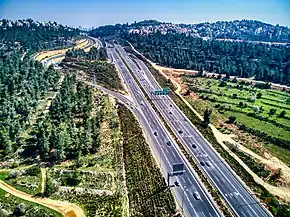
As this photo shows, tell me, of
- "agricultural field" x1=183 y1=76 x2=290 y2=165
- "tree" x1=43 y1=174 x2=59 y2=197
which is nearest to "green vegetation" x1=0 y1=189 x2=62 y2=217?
"tree" x1=43 y1=174 x2=59 y2=197

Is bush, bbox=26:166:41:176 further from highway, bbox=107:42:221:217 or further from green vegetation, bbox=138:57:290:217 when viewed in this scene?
green vegetation, bbox=138:57:290:217

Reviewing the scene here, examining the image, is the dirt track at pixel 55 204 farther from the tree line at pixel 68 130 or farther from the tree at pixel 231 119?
the tree at pixel 231 119

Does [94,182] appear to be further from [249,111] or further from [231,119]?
[249,111]

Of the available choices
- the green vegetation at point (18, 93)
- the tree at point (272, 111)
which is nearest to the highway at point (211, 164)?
the tree at point (272, 111)

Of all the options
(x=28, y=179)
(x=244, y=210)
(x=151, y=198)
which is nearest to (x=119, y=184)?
(x=151, y=198)

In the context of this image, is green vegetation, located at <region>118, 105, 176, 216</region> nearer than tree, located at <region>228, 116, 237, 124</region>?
Yes

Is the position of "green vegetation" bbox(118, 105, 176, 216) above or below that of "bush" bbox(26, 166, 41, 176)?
below

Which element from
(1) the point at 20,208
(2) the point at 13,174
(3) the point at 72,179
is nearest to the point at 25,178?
(2) the point at 13,174

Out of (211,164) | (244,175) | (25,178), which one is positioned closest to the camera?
(25,178)
